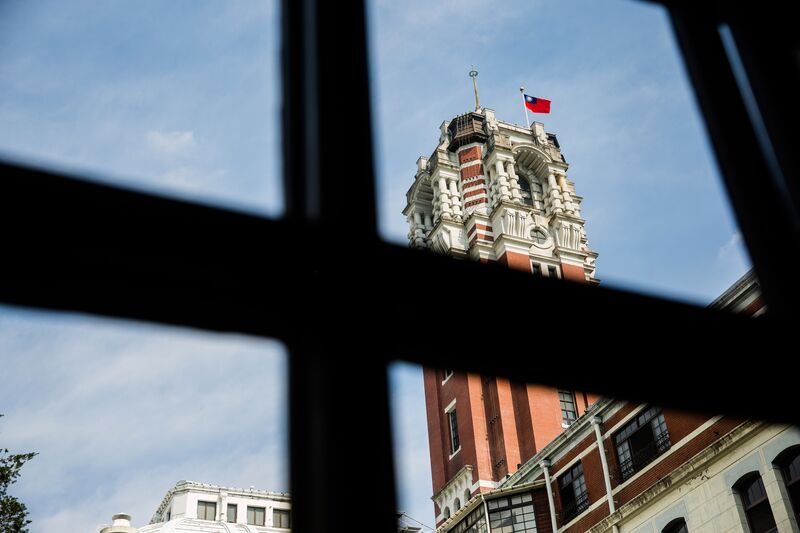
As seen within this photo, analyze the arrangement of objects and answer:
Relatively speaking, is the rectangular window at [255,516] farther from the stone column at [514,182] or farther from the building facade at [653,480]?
the stone column at [514,182]

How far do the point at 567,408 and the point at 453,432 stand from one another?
20.5 feet

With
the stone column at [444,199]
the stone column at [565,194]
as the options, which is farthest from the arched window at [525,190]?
the stone column at [444,199]

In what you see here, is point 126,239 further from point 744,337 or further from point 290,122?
point 744,337

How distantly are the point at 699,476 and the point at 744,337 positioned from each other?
21005 millimetres

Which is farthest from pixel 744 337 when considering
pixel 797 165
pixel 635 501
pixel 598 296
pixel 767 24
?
pixel 635 501

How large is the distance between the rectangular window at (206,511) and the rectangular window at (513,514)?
67.3 feet

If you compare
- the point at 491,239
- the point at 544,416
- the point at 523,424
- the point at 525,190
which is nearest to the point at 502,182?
the point at 525,190

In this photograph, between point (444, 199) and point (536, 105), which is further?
point (536, 105)

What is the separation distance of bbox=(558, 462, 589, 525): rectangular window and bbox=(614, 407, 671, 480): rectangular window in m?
2.25

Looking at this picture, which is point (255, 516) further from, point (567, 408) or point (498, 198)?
point (498, 198)

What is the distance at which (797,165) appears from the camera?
93.4 inches

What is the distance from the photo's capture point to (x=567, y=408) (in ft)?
153

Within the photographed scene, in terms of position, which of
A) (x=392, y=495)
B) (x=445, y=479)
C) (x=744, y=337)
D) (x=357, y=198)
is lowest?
(x=392, y=495)

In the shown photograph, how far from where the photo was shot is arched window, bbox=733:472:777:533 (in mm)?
19625
